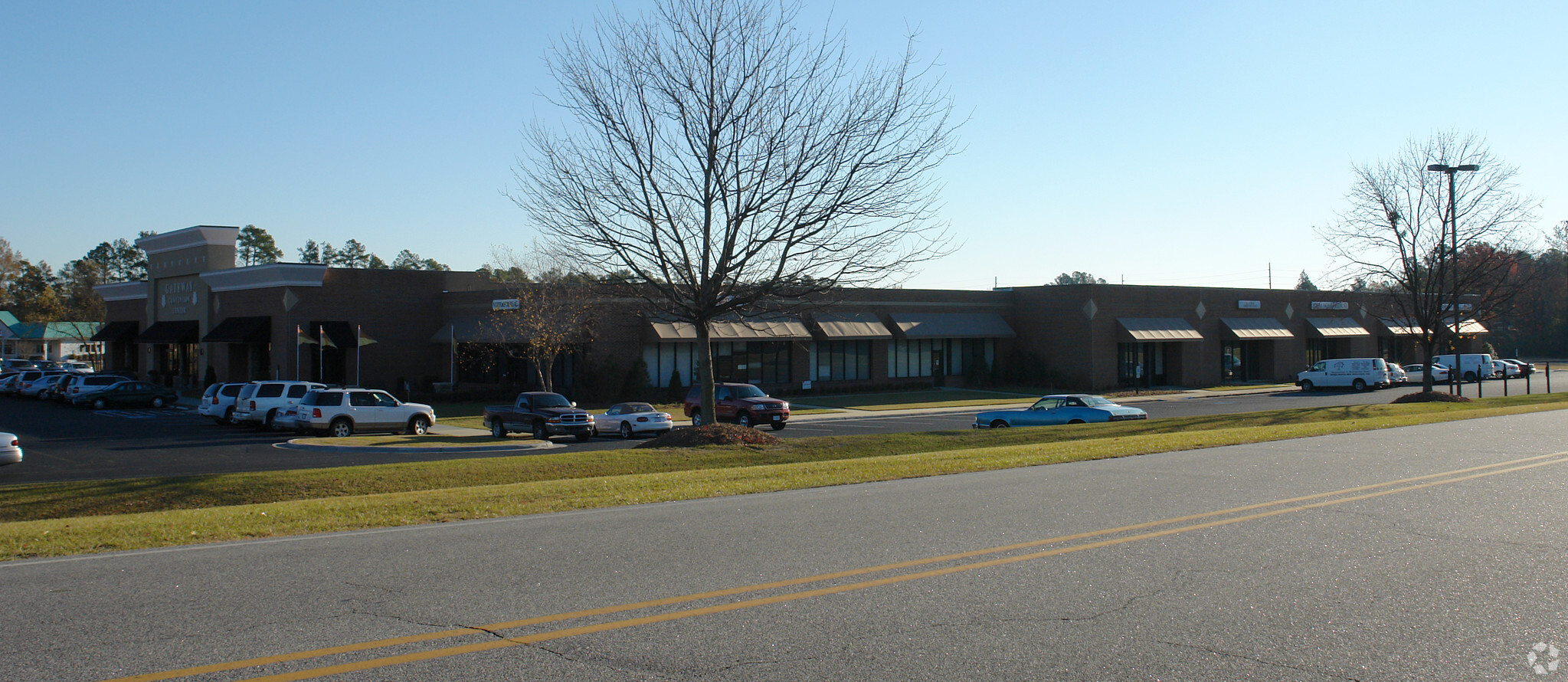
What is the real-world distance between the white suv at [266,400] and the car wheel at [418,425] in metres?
3.08

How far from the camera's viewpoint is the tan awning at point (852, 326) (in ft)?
160

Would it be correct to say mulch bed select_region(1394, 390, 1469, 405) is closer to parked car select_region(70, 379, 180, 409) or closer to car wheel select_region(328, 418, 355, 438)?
car wheel select_region(328, 418, 355, 438)

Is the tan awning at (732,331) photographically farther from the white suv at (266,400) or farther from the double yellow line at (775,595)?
the double yellow line at (775,595)

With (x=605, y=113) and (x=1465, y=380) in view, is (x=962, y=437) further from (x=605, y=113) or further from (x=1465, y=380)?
(x=1465, y=380)

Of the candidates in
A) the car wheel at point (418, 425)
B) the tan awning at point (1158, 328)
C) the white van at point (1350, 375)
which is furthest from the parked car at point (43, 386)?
the white van at point (1350, 375)

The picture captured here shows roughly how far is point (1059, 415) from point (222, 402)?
26835 mm

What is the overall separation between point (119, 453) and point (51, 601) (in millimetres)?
20072

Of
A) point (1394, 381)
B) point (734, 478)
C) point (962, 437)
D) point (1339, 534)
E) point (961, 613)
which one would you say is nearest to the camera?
point (961, 613)

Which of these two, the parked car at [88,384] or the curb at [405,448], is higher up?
the parked car at [88,384]

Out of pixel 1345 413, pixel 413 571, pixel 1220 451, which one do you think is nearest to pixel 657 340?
pixel 1345 413

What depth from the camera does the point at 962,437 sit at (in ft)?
71.0

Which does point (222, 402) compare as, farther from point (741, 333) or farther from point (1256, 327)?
point (1256, 327)

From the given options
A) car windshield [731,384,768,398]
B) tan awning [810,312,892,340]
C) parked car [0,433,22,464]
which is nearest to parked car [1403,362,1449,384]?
tan awning [810,312,892,340]

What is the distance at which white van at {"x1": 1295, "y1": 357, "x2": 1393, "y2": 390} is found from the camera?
50.1 metres
